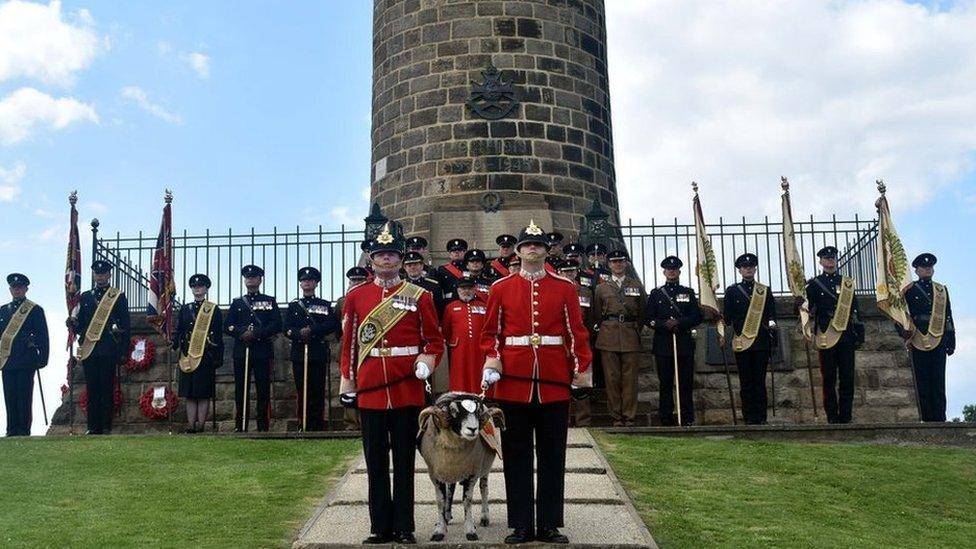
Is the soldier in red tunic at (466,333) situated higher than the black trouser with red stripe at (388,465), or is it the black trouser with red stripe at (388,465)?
the soldier in red tunic at (466,333)

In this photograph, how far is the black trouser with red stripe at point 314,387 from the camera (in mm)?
16000

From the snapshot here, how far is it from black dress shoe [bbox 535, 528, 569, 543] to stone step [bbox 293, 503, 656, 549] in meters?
0.07

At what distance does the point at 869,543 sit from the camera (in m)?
9.22

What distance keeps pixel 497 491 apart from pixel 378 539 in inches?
79.6

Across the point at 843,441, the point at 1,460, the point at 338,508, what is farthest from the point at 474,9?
the point at 338,508

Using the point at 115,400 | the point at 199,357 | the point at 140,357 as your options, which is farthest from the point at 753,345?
the point at 115,400

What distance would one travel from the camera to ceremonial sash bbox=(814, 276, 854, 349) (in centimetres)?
1577

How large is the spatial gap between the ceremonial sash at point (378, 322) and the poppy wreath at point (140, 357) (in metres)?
10.6

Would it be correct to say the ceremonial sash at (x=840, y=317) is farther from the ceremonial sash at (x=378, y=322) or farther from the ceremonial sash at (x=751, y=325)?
the ceremonial sash at (x=378, y=322)

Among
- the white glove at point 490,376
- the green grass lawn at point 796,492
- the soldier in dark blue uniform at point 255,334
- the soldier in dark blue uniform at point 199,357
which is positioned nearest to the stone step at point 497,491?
the green grass lawn at point 796,492

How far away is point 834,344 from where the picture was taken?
626 inches

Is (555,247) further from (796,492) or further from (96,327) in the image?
(796,492)

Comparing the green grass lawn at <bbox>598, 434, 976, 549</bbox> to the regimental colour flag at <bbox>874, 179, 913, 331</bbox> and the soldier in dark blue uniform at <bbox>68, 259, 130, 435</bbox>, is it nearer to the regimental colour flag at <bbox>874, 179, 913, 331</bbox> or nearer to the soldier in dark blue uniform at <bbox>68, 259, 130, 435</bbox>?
the regimental colour flag at <bbox>874, 179, 913, 331</bbox>

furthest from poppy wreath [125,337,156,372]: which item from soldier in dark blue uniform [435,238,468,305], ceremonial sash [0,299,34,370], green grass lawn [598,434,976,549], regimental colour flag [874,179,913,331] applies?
regimental colour flag [874,179,913,331]
